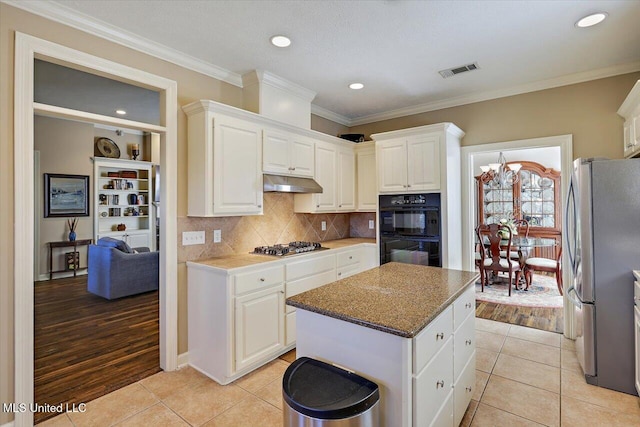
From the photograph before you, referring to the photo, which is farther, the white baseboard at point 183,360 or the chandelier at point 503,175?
the chandelier at point 503,175

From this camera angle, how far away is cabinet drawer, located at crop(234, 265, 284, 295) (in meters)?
2.60

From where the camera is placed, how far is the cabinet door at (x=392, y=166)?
3.87 m

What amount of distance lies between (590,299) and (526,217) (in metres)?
5.17

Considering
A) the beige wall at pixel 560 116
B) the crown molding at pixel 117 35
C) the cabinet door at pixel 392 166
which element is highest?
the crown molding at pixel 117 35

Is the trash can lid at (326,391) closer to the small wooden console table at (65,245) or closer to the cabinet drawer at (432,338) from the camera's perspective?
the cabinet drawer at (432,338)

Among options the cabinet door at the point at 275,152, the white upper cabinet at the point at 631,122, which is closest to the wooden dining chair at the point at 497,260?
the white upper cabinet at the point at 631,122

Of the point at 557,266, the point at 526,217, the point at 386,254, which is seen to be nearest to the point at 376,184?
the point at 386,254

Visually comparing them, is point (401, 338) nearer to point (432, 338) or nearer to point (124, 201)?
point (432, 338)

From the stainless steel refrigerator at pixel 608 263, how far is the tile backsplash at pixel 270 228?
2.61 m

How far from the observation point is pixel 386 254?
4.03 m

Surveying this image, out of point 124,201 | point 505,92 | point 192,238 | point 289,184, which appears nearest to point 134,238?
point 124,201

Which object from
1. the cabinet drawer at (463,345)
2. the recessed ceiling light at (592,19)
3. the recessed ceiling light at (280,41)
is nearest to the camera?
the cabinet drawer at (463,345)

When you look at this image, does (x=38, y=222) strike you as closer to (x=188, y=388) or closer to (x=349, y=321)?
(x=188, y=388)

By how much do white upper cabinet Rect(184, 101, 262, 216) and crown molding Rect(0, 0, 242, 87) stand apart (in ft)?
1.49
